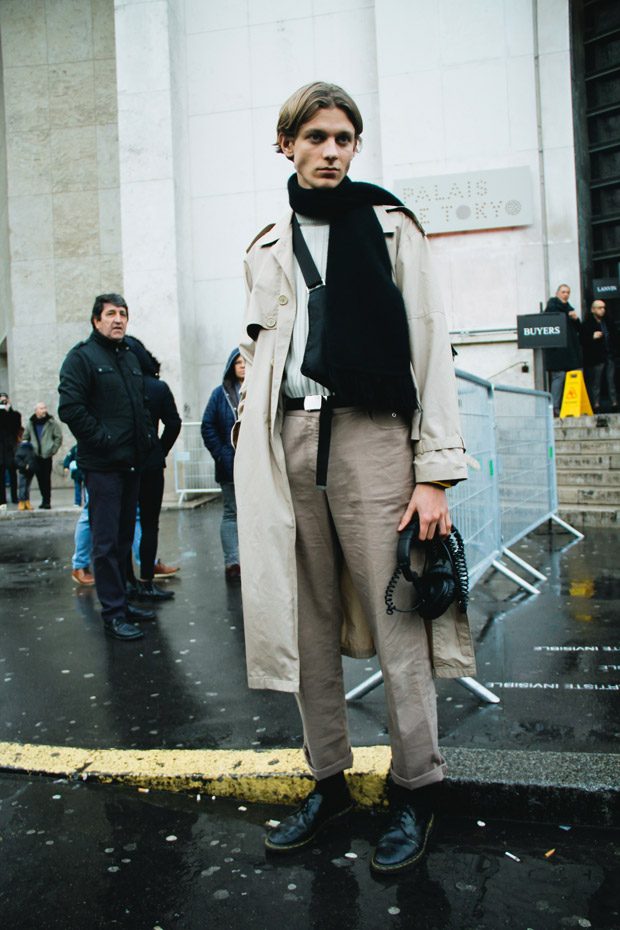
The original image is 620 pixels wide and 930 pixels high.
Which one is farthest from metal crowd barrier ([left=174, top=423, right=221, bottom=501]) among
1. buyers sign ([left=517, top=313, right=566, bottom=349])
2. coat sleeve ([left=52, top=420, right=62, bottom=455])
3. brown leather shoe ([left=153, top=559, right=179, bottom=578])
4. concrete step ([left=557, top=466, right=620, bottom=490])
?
brown leather shoe ([left=153, top=559, right=179, bottom=578])

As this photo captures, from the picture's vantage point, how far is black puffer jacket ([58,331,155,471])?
199 inches

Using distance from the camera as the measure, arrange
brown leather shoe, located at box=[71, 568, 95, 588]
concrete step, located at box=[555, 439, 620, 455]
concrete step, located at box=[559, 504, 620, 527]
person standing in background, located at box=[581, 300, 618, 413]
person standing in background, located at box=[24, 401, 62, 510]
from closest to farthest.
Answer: brown leather shoe, located at box=[71, 568, 95, 588] → concrete step, located at box=[559, 504, 620, 527] → concrete step, located at box=[555, 439, 620, 455] → person standing in background, located at box=[581, 300, 618, 413] → person standing in background, located at box=[24, 401, 62, 510]

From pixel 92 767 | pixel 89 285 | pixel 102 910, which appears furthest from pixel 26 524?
pixel 102 910

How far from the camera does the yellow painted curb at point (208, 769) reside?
113 inches

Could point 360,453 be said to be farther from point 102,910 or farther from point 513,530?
point 513,530

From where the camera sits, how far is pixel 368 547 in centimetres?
238

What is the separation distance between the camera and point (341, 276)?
2.34m

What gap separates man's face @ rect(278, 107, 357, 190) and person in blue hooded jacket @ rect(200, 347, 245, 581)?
4.46m

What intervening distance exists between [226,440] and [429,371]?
195 inches

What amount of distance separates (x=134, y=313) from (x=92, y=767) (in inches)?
505

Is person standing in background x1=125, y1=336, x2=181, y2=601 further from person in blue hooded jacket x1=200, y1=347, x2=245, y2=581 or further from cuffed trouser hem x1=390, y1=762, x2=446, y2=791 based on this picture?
cuffed trouser hem x1=390, y1=762, x2=446, y2=791

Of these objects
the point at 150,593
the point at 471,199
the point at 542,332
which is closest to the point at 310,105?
the point at 150,593

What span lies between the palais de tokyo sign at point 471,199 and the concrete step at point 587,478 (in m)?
6.08

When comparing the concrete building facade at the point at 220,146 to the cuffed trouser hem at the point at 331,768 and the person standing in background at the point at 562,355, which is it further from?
the cuffed trouser hem at the point at 331,768
